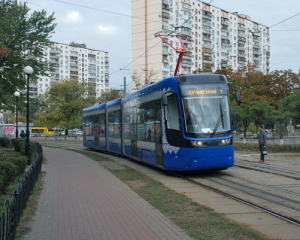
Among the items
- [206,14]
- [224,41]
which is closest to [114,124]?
[206,14]

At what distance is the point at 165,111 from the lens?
11.4m

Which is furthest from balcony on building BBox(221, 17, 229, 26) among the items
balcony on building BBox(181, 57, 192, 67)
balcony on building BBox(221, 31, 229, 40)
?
balcony on building BBox(181, 57, 192, 67)

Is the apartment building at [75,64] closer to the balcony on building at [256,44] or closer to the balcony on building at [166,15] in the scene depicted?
the balcony on building at [166,15]

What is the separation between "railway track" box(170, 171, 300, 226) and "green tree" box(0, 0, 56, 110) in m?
17.3

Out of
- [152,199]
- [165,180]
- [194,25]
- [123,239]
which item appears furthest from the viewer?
[194,25]

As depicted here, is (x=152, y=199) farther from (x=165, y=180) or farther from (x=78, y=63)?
(x=78, y=63)

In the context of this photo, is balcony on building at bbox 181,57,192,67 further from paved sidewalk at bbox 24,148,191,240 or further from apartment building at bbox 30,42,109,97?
paved sidewalk at bbox 24,148,191,240

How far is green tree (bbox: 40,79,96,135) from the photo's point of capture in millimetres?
49094

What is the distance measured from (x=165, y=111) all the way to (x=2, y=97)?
1691cm

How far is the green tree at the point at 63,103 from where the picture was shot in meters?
49.1

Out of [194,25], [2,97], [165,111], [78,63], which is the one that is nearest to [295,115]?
[165,111]

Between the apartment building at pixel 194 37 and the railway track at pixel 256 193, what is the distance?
48.0 m

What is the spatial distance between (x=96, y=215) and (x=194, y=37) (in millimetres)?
77943

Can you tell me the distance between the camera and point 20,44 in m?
24.4
